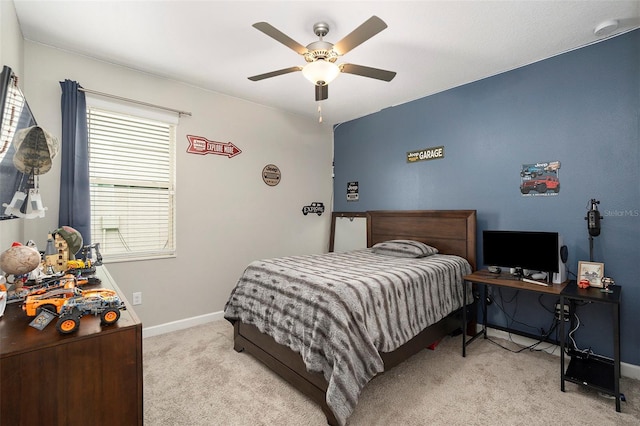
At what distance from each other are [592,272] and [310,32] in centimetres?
289

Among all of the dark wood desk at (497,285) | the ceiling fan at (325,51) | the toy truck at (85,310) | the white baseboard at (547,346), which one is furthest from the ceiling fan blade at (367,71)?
the white baseboard at (547,346)

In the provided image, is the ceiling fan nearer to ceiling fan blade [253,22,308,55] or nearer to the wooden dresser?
ceiling fan blade [253,22,308,55]

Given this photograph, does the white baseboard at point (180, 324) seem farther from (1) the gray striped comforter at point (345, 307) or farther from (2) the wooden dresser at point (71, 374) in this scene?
(2) the wooden dresser at point (71, 374)

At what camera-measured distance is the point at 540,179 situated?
2.74 m

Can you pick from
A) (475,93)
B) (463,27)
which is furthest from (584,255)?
(463,27)

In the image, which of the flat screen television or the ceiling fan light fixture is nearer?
the ceiling fan light fixture

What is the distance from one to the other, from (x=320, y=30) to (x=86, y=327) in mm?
2289

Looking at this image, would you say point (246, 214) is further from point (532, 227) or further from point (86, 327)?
point (532, 227)

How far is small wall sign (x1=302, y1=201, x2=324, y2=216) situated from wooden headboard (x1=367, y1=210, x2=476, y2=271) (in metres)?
0.86

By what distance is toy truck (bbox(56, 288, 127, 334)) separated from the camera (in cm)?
98

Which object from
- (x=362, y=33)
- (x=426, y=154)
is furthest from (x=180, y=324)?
(x=426, y=154)

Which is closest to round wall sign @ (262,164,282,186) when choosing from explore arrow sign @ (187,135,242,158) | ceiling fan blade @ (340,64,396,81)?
explore arrow sign @ (187,135,242,158)

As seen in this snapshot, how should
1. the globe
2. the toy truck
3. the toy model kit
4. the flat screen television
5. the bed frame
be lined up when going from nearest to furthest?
the toy truck → the toy model kit → the globe → the bed frame → the flat screen television

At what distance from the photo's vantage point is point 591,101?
8.16ft
